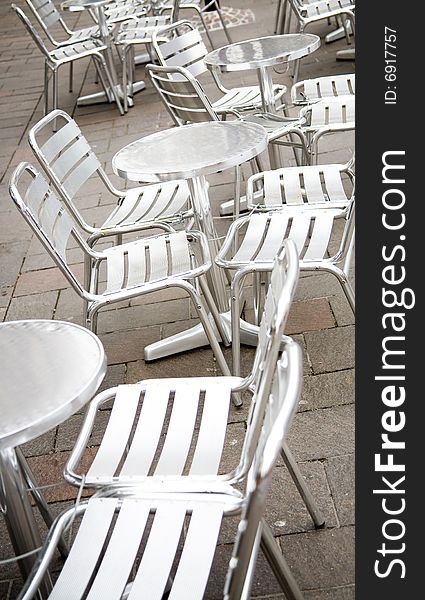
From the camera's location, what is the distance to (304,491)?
6.91 feet

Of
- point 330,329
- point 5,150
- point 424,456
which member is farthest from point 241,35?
point 424,456

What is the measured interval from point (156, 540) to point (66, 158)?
1.77m

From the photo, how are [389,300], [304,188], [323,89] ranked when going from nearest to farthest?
[389,300] → [304,188] → [323,89]

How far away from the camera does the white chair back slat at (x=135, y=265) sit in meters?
2.68

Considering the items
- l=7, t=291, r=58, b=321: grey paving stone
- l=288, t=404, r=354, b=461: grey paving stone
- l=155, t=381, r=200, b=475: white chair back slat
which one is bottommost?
l=7, t=291, r=58, b=321: grey paving stone

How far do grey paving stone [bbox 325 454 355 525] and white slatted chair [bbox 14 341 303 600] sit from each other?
48 centimetres

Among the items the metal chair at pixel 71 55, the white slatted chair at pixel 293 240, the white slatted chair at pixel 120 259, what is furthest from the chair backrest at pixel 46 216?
the metal chair at pixel 71 55

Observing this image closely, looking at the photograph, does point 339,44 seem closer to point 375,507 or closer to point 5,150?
point 5,150

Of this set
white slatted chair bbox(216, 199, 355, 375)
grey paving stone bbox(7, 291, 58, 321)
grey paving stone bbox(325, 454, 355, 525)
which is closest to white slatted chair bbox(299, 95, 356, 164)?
white slatted chair bbox(216, 199, 355, 375)

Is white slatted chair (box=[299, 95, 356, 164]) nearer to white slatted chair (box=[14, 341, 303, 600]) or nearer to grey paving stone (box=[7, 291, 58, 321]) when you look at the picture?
grey paving stone (box=[7, 291, 58, 321])

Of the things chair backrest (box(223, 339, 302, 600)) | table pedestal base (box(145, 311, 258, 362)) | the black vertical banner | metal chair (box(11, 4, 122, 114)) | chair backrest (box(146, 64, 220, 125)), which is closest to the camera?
chair backrest (box(223, 339, 302, 600))

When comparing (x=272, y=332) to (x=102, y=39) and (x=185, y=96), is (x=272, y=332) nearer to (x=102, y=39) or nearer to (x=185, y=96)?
(x=185, y=96)

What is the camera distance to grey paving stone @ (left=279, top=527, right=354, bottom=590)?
2.02m

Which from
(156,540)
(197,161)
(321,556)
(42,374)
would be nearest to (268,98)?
(197,161)
